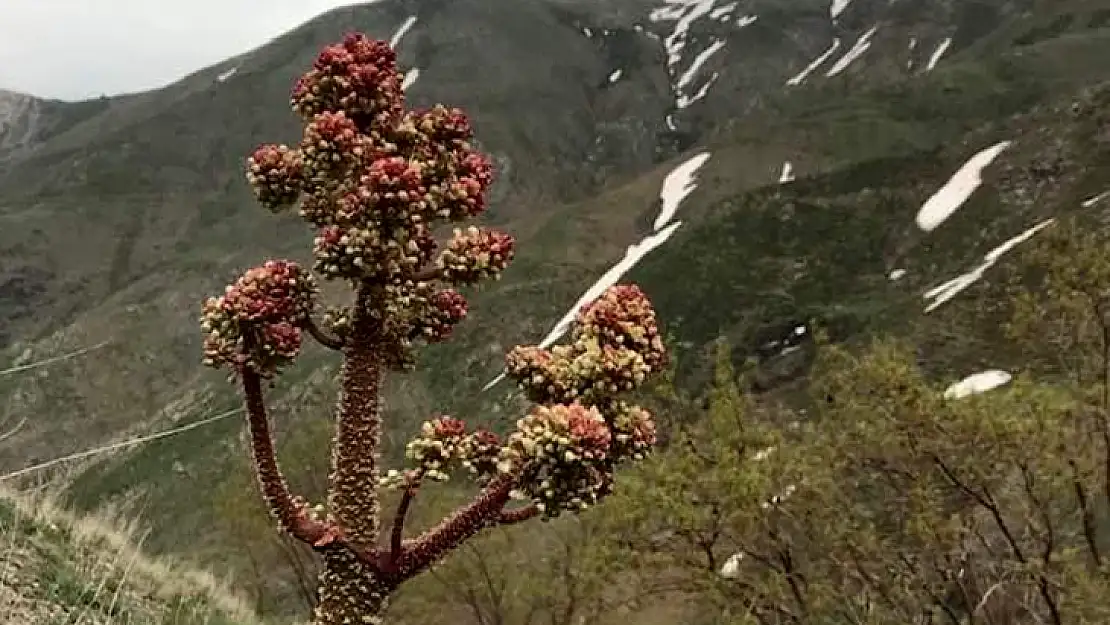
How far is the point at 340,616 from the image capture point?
351 centimetres

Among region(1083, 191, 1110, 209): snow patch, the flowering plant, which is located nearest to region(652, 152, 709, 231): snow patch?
region(1083, 191, 1110, 209): snow patch

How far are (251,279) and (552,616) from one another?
122 ft

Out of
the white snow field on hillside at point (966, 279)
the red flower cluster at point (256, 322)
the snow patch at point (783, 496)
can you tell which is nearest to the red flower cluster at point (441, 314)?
the red flower cluster at point (256, 322)

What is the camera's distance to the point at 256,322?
3480mm

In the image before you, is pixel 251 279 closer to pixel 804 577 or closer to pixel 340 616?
pixel 340 616

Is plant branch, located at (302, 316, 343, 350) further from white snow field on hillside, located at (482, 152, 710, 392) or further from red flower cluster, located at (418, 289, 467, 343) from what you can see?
white snow field on hillside, located at (482, 152, 710, 392)

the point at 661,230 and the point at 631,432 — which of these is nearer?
the point at 631,432

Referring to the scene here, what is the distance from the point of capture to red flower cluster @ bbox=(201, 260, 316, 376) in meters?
3.48

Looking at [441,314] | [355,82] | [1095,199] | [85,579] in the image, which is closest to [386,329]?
[441,314]

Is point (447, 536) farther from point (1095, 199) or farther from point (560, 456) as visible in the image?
point (1095, 199)

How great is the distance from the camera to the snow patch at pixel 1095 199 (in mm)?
81150

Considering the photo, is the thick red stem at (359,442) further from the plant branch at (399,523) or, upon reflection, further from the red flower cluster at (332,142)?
the red flower cluster at (332,142)

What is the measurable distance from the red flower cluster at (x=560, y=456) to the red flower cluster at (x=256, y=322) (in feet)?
2.44

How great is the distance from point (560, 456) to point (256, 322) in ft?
3.25
